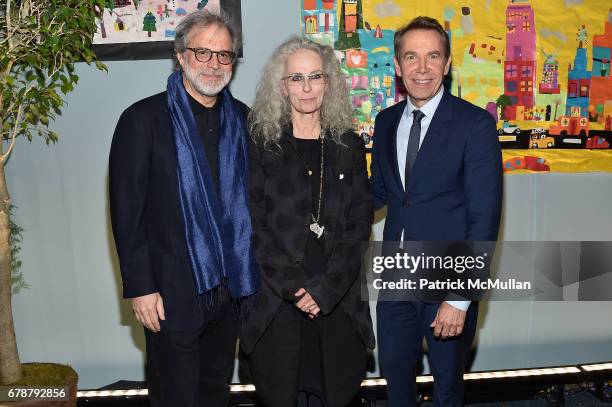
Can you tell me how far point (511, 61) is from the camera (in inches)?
135

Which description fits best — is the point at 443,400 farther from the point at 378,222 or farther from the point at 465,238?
the point at 378,222

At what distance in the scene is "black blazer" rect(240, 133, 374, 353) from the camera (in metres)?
2.22

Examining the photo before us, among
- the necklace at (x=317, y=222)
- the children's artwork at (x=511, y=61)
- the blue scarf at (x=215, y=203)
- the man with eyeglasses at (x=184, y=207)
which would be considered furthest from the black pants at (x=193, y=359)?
the children's artwork at (x=511, y=61)

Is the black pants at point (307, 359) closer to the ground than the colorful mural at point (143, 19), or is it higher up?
closer to the ground

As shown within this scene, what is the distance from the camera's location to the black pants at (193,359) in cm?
223

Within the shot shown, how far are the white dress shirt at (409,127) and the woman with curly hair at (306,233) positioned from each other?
154 mm

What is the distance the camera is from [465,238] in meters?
2.25

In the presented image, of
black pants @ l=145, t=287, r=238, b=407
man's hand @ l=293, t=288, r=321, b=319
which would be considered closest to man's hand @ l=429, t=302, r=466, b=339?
man's hand @ l=293, t=288, r=321, b=319

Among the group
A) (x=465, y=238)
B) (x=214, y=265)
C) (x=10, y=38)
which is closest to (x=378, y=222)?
(x=465, y=238)

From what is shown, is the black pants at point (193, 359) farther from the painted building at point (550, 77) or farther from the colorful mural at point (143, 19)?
the painted building at point (550, 77)

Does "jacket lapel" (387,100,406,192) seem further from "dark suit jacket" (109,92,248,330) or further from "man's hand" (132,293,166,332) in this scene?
"man's hand" (132,293,166,332)

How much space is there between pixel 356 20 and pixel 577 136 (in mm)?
1473

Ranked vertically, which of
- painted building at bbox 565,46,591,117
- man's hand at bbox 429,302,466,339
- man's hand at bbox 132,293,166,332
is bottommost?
man's hand at bbox 429,302,466,339

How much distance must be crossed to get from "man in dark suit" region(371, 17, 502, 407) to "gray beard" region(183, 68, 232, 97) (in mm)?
688
